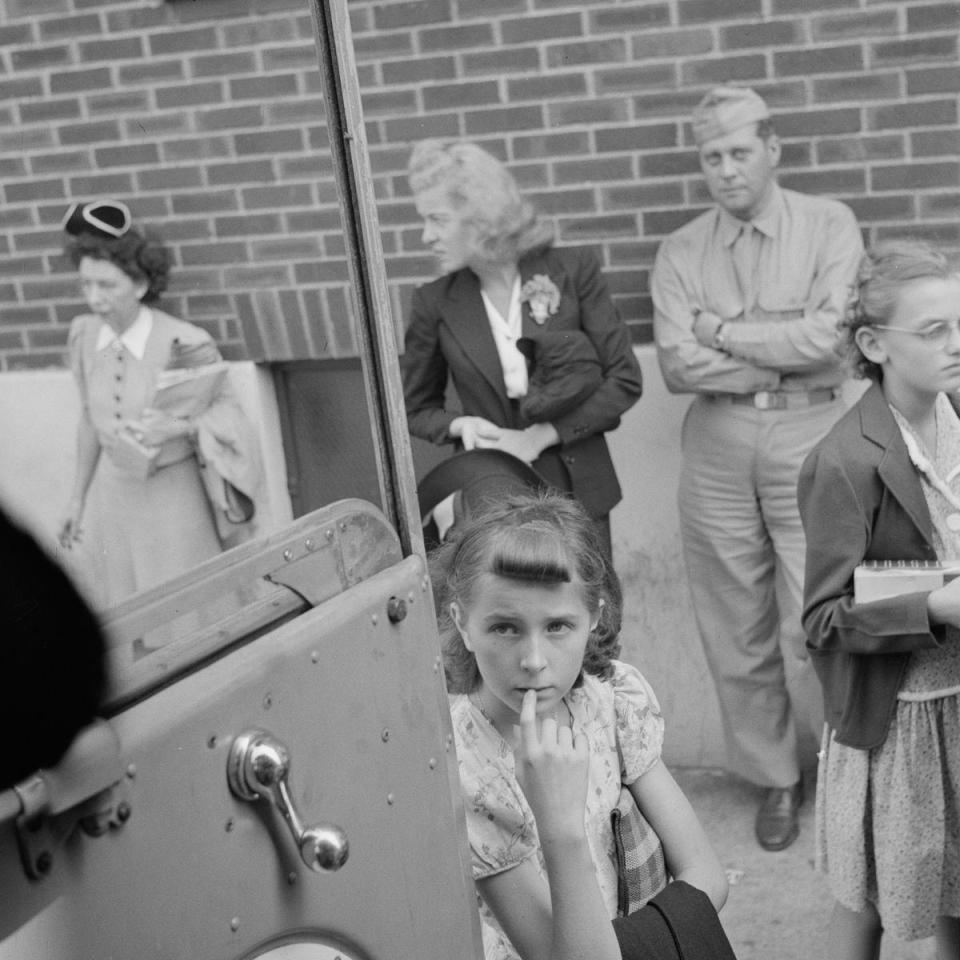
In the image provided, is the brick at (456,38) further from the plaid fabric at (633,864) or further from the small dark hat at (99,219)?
the small dark hat at (99,219)

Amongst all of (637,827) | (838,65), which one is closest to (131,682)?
(637,827)

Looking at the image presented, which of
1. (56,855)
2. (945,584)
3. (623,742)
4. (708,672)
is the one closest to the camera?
(56,855)

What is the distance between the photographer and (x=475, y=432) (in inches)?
163

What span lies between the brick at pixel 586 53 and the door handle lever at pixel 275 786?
11.4 feet

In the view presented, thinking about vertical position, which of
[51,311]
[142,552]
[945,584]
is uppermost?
[51,311]

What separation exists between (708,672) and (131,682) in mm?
3685

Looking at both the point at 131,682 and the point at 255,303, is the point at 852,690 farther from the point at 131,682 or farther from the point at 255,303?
the point at 131,682

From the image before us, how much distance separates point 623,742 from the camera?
233cm

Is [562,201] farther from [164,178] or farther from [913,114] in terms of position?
[164,178]

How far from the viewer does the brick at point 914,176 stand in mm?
4371

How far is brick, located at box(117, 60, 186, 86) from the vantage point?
75.7 inches

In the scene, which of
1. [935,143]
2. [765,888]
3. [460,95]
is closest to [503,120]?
[460,95]

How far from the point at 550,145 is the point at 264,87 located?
2.54 metres

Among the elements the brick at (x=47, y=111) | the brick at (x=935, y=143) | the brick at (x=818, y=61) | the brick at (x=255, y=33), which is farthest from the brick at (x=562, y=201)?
the brick at (x=47, y=111)
